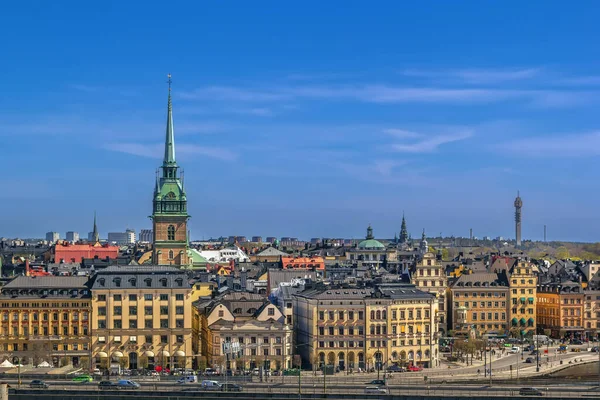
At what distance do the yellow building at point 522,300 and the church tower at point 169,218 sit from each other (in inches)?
1431

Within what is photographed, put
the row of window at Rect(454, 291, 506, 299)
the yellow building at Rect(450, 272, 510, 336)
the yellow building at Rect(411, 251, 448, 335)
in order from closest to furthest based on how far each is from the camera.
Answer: the yellow building at Rect(411, 251, 448, 335) < the yellow building at Rect(450, 272, 510, 336) < the row of window at Rect(454, 291, 506, 299)

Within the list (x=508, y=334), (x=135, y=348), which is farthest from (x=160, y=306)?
(x=508, y=334)

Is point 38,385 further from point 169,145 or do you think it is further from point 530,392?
point 169,145

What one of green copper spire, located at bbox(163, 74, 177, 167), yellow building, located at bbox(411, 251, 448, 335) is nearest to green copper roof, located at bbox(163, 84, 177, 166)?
green copper spire, located at bbox(163, 74, 177, 167)

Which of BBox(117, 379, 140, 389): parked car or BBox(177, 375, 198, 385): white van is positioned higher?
BBox(117, 379, 140, 389): parked car

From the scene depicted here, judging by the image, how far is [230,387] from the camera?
75125 mm

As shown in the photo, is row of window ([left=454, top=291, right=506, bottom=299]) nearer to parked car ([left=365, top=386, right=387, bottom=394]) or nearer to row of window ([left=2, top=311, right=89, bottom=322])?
row of window ([left=2, top=311, right=89, bottom=322])

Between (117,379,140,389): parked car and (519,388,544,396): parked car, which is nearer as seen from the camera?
(519,388,544,396): parked car

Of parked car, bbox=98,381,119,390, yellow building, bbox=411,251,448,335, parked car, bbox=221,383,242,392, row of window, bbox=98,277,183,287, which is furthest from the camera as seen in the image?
yellow building, bbox=411,251,448,335

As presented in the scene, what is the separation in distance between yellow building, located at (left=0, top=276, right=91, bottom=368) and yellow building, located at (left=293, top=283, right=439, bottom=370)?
638 inches

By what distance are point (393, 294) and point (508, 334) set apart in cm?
2609

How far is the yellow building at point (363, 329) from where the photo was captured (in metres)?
96.5

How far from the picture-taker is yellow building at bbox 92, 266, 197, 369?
311 ft

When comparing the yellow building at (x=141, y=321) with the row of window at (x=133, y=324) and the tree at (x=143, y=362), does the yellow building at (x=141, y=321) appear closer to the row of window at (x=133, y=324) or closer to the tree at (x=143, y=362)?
the row of window at (x=133, y=324)
